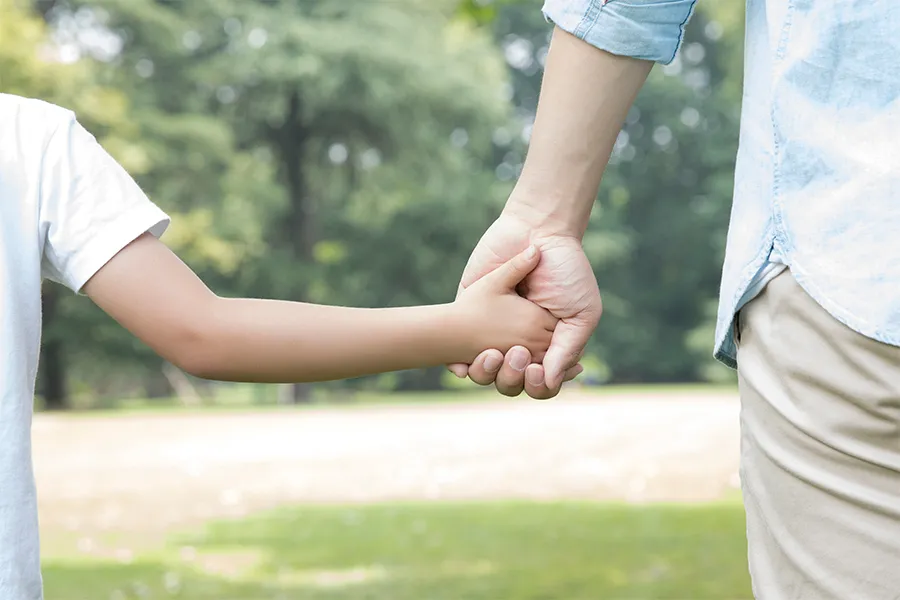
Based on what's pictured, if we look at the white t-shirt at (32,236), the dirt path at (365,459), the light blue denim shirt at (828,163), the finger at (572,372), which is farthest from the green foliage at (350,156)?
the light blue denim shirt at (828,163)

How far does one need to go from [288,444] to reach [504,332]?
1074 cm

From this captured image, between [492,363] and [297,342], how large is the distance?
378 mm

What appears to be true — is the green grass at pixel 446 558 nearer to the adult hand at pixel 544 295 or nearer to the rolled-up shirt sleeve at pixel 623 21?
the adult hand at pixel 544 295

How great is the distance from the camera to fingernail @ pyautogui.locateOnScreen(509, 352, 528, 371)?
76.2 inches

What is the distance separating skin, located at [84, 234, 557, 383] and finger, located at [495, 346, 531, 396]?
0.02m

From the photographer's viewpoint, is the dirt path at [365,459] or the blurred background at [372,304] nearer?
the blurred background at [372,304]

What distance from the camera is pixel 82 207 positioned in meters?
1.43

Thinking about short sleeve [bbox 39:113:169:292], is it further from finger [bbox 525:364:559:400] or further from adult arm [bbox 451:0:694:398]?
finger [bbox 525:364:559:400]

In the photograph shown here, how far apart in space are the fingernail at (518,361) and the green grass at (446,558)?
3380 mm

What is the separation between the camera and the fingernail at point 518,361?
1935 millimetres

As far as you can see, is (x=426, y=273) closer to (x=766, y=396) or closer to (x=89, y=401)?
(x=89, y=401)

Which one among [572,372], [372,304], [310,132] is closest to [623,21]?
[572,372]

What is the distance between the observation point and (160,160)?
68.4 feet

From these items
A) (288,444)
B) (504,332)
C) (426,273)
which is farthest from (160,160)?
(504,332)
